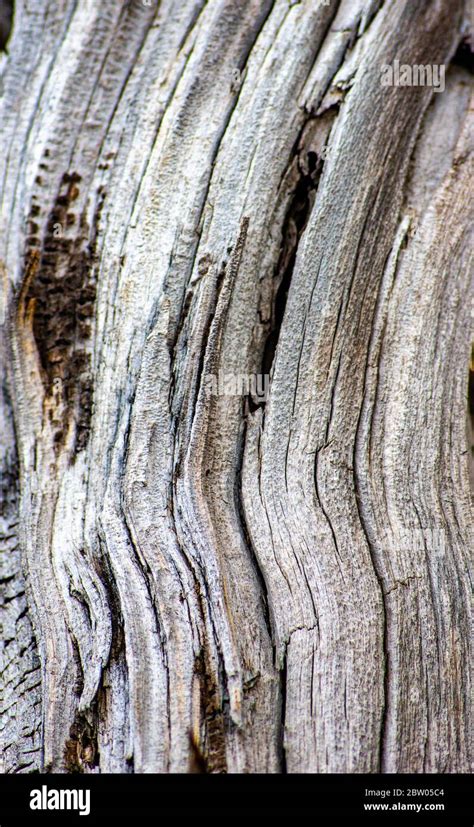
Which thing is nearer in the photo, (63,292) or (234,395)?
(234,395)

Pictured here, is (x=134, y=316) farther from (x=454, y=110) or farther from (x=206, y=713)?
(x=454, y=110)
